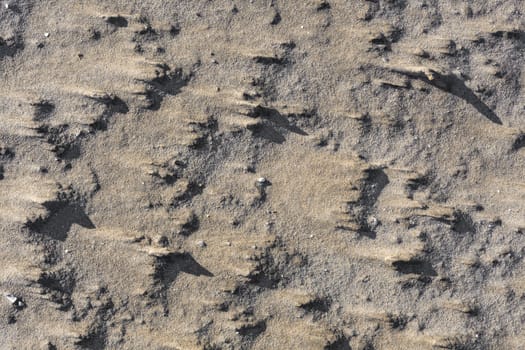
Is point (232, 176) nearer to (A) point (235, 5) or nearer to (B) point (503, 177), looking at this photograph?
(A) point (235, 5)

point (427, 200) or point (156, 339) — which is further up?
point (427, 200)

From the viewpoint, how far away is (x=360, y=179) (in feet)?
8.32

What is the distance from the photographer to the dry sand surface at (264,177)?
8.28 ft

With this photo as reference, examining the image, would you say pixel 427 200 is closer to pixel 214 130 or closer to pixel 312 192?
pixel 312 192

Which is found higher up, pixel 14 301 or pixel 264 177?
pixel 264 177

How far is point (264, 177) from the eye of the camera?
8.38 feet

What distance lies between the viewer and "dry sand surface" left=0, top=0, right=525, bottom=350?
2.52m

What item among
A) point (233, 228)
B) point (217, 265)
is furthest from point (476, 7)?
point (217, 265)

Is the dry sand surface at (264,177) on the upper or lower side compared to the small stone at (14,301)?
upper

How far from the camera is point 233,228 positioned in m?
2.54

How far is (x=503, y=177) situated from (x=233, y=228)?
1.49 meters

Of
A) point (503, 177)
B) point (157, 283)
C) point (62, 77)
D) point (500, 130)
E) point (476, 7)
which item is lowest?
point (157, 283)

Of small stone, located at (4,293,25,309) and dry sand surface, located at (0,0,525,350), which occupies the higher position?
dry sand surface, located at (0,0,525,350)

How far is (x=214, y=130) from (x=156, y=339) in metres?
1.16
